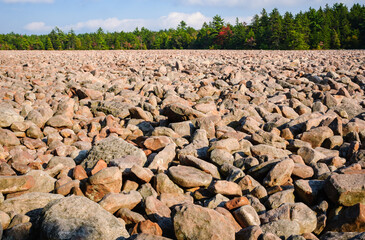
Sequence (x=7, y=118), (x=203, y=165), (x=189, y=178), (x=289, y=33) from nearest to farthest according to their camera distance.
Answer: (x=189, y=178), (x=203, y=165), (x=7, y=118), (x=289, y=33)

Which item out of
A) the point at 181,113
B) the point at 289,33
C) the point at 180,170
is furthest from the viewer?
the point at 289,33

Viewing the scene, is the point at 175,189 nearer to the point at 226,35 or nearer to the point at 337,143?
the point at 337,143

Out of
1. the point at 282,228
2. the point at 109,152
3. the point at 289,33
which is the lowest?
the point at 282,228

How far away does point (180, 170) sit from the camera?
2.85 metres

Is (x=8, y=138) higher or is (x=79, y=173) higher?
(x=8, y=138)

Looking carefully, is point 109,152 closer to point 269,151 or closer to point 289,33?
point 269,151

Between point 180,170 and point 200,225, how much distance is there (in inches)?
36.0

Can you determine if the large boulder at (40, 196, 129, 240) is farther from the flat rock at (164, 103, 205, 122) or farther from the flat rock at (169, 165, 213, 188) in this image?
the flat rock at (164, 103, 205, 122)

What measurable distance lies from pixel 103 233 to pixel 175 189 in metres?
0.93

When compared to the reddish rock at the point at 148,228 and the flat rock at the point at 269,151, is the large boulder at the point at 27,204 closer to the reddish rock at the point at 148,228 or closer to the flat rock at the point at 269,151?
the reddish rock at the point at 148,228

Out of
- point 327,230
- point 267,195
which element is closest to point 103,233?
point 267,195

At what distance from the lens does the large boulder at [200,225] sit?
76.5 inches

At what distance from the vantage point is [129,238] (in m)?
1.90

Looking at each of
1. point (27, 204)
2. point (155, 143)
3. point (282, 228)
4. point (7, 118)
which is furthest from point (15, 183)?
point (282, 228)
